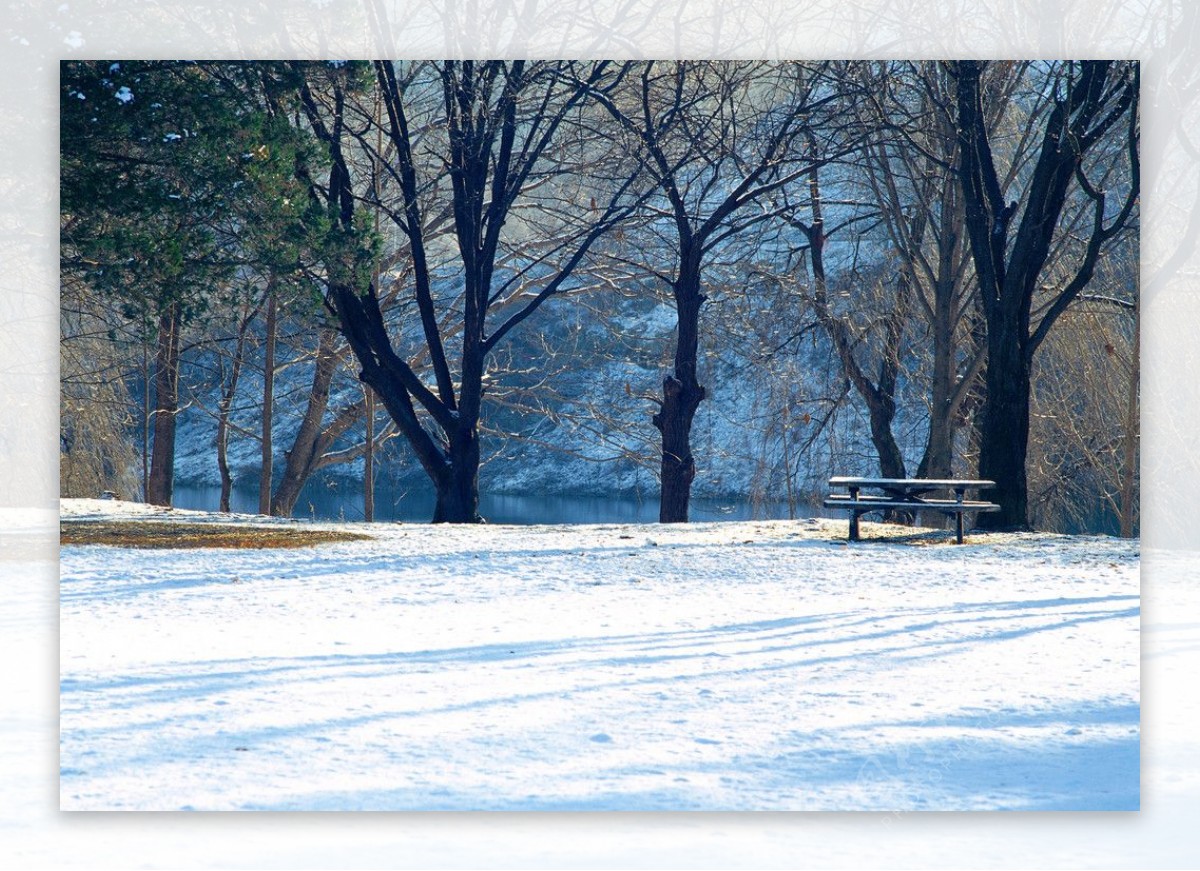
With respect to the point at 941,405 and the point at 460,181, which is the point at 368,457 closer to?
the point at 460,181

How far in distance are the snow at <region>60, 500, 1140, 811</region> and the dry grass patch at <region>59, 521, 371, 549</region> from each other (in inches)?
24.1

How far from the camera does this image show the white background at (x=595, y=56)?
297 cm

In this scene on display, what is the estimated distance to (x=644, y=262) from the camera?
38.9 ft

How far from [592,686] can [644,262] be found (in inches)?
334

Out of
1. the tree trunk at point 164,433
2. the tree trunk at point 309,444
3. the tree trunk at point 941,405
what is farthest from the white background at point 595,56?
the tree trunk at point 309,444

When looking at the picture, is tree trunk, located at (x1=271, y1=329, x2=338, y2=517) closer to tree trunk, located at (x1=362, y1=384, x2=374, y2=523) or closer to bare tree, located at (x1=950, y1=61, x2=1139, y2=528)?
tree trunk, located at (x1=362, y1=384, x2=374, y2=523)

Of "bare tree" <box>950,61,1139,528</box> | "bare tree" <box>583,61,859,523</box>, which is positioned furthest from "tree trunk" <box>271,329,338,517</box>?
"bare tree" <box>950,61,1139,528</box>

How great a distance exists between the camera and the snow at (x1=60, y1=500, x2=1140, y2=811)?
310 centimetres

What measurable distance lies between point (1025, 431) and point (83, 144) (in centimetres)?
563

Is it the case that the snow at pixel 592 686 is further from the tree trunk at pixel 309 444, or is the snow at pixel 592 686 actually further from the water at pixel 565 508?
the tree trunk at pixel 309 444

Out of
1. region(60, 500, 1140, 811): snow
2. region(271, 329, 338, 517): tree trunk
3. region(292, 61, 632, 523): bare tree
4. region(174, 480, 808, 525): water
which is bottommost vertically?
region(60, 500, 1140, 811): snow

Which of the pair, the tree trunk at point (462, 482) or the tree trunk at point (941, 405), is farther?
the tree trunk at point (941, 405)

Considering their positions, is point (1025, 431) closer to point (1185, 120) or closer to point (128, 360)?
point (1185, 120)

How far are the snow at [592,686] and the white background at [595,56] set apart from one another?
7 cm
